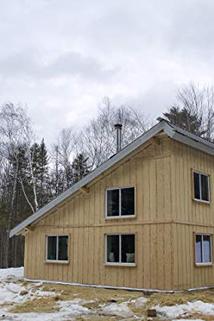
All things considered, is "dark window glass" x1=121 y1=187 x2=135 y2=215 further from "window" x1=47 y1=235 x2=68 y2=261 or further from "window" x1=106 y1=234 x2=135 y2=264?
"window" x1=47 y1=235 x2=68 y2=261

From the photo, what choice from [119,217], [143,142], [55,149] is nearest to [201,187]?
[143,142]

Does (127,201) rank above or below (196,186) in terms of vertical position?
below

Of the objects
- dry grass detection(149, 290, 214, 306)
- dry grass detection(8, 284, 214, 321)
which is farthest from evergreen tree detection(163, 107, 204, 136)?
dry grass detection(149, 290, 214, 306)

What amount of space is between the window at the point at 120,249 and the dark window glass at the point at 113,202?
31.8 inches

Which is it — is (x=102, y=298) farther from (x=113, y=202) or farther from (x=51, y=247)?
(x=51, y=247)

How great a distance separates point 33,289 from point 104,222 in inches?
126

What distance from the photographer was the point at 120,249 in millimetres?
14984

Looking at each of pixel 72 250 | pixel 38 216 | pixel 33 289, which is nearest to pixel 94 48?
pixel 38 216

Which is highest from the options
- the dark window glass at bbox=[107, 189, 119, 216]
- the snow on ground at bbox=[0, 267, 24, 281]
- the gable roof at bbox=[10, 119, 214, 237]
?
the gable roof at bbox=[10, 119, 214, 237]

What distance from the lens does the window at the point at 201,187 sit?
15.2 m

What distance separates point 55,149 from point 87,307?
93.6ft

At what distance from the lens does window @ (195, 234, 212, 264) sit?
14.7m

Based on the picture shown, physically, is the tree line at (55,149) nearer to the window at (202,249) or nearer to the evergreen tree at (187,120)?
the evergreen tree at (187,120)

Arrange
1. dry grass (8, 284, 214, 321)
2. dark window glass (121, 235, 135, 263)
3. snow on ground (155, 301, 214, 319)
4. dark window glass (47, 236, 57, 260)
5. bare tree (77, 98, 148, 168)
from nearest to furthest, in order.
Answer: snow on ground (155, 301, 214, 319)
dry grass (8, 284, 214, 321)
dark window glass (121, 235, 135, 263)
dark window glass (47, 236, 57, 260)
bare tree (77, 98, 148, 168)
